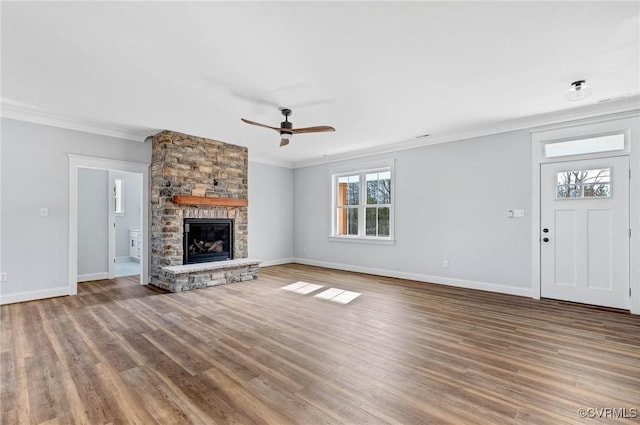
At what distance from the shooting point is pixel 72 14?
2.25 metres

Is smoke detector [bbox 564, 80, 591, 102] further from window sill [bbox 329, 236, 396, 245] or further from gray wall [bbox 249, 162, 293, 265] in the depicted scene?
gray wall [bbox 249, 162, 293, 265]

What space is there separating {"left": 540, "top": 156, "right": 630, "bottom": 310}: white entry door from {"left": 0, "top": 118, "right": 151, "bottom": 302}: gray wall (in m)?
7.29

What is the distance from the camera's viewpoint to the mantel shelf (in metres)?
5.36

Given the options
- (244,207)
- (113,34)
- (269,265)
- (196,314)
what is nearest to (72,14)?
(113,34)

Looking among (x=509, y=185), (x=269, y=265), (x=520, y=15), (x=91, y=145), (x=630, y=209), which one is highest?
(x=520, y=15)

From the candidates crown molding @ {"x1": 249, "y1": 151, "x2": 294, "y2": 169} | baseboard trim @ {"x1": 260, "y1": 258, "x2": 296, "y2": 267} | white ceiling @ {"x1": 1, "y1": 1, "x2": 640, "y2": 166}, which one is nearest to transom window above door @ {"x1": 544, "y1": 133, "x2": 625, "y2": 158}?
white ceiling @ {"x1": 1, "y1": 1, "x2": 640, "y2": 166}

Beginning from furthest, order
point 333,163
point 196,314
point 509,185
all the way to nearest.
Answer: point 333,163
point 509,185
point 196,314

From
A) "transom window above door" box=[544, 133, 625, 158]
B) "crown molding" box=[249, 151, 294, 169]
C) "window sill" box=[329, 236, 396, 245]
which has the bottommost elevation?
"window sill" box=[329, 236, 396, 245]

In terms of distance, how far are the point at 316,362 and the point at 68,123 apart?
5164 millimetres

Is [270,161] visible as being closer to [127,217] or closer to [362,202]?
[362,202]

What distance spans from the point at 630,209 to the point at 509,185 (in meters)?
1.41

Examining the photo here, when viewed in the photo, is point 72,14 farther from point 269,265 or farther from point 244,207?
point 269,265

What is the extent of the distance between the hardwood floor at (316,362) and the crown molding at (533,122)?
2602 mm

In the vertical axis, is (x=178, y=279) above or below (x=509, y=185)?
below
